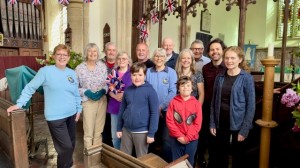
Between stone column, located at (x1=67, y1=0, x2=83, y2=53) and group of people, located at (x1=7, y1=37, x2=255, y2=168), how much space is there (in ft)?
10.8

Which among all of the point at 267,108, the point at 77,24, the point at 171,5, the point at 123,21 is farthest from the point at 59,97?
the point at 77,24

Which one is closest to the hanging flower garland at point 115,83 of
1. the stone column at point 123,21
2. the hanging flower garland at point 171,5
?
the hanging flower garland at point 171,5

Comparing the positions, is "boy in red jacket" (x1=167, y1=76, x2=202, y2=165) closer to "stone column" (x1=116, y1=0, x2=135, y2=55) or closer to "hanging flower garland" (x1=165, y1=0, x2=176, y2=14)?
"hanging flower garland" (x1=165, y1=0, x2=176, y2=14)

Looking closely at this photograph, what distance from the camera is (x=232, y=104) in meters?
1.99

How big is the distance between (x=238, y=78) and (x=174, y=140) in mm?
706

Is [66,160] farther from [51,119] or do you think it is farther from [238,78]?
[238,78]

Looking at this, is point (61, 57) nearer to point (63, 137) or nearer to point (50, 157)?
point (63, 137)

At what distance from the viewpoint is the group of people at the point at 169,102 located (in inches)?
78.4

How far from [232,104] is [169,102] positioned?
21.1 inches

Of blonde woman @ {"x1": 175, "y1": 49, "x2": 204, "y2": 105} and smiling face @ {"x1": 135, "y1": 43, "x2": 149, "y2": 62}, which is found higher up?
smiling face @ {"x1": 135, "y1": 43, "x2": 149, "y2": 62}

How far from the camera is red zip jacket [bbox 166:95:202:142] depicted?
199cm

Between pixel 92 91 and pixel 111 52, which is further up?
pixel 111 52

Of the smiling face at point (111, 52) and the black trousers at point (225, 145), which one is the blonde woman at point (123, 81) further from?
the black trousers at point (225, 145)

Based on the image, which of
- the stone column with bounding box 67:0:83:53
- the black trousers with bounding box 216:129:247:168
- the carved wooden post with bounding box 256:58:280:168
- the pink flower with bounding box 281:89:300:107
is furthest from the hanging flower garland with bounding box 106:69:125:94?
the stone column with bounding box 67:0:83:53
